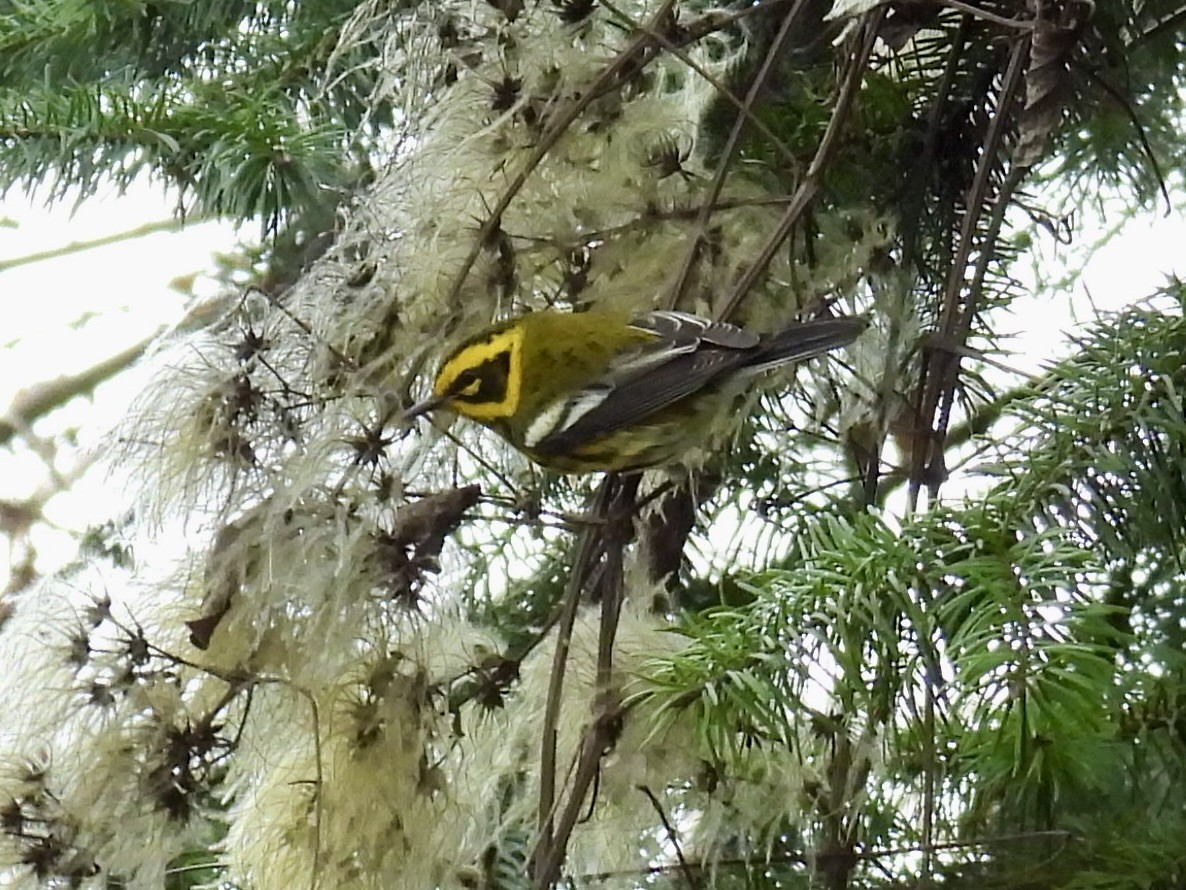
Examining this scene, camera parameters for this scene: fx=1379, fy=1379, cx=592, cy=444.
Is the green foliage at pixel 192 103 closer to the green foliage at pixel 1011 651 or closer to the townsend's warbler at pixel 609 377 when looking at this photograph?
the townsend's warbler at pixel 609 377

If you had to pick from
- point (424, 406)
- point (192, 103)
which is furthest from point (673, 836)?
A: point (192, 103)

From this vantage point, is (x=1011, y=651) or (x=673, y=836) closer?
(x=1011, y=651)

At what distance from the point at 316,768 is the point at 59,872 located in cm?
11

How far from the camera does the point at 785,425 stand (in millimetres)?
829

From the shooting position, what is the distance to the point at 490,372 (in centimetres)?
72

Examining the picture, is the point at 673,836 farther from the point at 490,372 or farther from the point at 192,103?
the point at 192,103

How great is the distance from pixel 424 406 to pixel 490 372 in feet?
0.25

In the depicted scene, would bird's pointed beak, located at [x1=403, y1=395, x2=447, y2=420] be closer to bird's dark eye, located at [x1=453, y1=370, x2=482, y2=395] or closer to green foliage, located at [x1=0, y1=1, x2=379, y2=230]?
bird's dark eye, located at [x1=453, y1=370, x2=482, y2=395]

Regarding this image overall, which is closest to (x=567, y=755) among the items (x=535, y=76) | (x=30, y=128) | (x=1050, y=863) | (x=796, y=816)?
(x=796, y=816)

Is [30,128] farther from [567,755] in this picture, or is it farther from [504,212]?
[567,755]

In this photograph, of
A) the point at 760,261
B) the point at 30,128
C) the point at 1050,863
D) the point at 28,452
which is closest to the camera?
the point at 1050,863

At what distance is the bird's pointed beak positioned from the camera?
2.08 ft

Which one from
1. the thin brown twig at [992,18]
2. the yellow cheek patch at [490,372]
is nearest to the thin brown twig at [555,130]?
the yellow cheek patch at [490,372]

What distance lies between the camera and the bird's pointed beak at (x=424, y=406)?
2.08 ft
